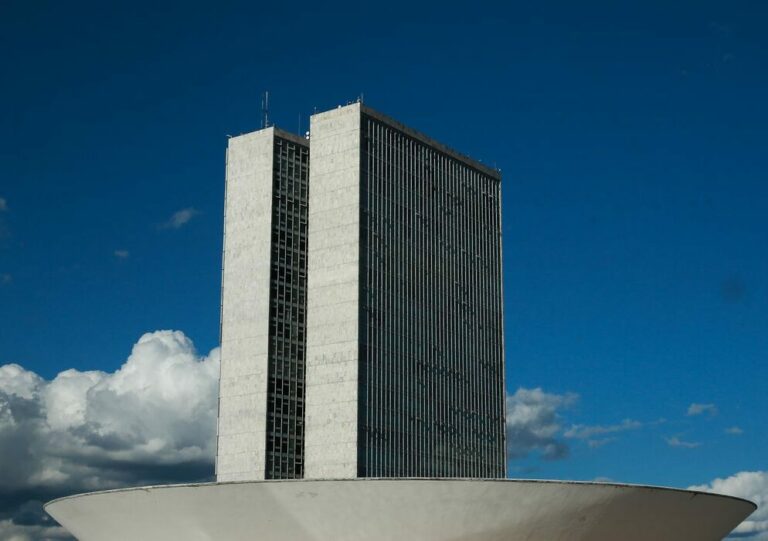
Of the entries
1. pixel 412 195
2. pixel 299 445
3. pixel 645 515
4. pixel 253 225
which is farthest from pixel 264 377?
pixel 645 515

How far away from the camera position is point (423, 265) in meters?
117

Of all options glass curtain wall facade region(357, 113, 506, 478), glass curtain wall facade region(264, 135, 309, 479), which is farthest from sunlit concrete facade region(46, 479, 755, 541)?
glass curtain wall facade region(357, 113, 506, 478)

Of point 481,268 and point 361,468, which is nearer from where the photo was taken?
point 361,468

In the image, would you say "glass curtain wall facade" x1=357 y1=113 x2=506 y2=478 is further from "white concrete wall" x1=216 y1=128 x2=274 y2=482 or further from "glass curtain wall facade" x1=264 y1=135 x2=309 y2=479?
"white concrete wall" x1=216 y1=128 x2=274 y2=482

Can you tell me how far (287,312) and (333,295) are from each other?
4736mm

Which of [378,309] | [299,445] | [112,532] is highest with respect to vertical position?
[378,309]

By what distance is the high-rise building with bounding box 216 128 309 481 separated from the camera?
108 m

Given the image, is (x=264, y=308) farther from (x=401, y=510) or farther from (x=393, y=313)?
(x=401, y=510)

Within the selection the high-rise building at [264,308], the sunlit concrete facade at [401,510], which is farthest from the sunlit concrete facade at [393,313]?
the sunlit concrete facade at [401,510]

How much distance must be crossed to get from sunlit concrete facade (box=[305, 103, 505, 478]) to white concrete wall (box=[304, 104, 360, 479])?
0.35ft

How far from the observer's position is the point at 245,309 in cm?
11106

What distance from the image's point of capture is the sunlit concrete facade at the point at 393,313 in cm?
10719

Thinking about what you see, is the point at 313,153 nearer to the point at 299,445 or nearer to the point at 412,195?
the point at 412,195

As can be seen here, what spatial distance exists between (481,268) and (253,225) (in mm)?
25464
